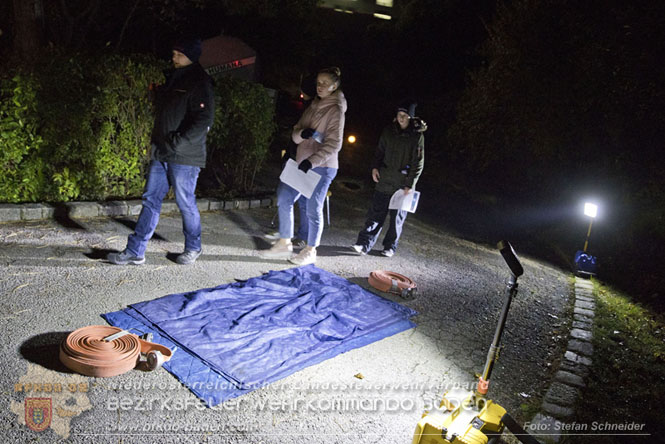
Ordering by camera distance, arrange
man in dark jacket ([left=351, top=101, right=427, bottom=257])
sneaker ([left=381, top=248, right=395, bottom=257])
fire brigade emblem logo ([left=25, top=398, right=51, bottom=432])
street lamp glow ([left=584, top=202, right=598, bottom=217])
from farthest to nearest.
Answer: street lamp glow ([left=584, top=202, right=598, bottom=217]) → sneaker ([left=381, top=248, right=395, bottom=257]) → man in dark jacket ([left=351, top=101, right=427, bottom=257]) → fire brigade emblem logo ([left=25, top=398, right=51, bottom=432])

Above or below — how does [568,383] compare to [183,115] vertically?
below

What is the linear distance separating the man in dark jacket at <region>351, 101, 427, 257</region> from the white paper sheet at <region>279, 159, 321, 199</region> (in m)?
1.40

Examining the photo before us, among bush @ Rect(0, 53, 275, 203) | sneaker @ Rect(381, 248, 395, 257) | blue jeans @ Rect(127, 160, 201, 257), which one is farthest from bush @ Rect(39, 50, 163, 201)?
sneaker @ Rect(381, 248, 395, 257)

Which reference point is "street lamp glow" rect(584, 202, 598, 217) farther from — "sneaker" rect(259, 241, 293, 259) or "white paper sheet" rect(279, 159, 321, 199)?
"sneaker" rect(259, 241, 293, 259)

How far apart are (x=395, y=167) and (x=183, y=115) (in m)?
2.87

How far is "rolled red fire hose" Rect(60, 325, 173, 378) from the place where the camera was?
127 inches

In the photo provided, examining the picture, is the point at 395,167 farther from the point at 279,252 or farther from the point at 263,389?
the point at 263,389

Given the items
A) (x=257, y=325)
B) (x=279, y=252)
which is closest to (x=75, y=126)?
(x=279, y=252)

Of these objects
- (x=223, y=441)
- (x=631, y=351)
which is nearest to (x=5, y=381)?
(x=223, y=441)

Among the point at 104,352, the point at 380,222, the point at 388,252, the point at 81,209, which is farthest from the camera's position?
the point at 388,252

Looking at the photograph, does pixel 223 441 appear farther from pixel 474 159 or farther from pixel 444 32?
pixel 444 32

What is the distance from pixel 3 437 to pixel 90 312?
1.52 meters

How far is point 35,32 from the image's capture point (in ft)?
25.7

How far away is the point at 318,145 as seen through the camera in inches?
217
